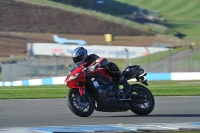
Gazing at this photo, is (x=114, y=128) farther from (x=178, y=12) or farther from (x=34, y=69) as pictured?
(x=178, y=12)

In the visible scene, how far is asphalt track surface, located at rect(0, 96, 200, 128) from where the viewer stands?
10797 mm

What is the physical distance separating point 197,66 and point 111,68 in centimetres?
2244

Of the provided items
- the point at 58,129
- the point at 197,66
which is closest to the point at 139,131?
the point at 58,129

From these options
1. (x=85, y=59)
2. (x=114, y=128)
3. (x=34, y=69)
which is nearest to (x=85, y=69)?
(x=85, y=59)

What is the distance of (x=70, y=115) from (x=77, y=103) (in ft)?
2.14

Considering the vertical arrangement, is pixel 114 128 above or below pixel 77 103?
below

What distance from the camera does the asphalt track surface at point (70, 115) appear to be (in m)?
10.8

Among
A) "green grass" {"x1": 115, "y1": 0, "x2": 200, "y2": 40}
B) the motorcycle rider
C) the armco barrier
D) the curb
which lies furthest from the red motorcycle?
"green grass" {"x1": 115, "y1": 0, "x2": 200, "y2": 40}

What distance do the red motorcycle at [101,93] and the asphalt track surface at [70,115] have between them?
195 millimetres

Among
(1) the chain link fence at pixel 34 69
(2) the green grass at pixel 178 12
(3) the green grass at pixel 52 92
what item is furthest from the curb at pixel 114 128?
(2) the green grass at pixel 178 12

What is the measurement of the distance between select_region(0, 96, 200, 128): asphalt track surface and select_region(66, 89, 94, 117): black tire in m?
0.12

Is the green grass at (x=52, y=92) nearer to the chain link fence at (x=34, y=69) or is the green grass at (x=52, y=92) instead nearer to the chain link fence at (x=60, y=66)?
the chain link fence at (x=60, y=66)

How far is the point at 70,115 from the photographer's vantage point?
1185cm

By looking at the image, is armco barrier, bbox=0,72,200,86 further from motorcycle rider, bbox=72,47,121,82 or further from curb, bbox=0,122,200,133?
curb, bbox=0,122,200,133
